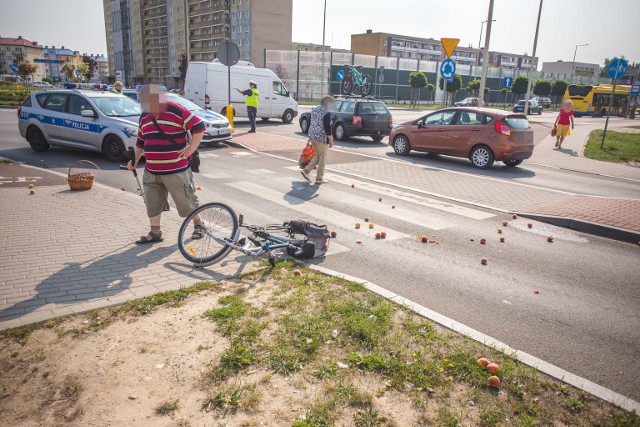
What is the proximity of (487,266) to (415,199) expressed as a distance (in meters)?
3.64

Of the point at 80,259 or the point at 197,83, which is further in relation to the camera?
the point at 197,83

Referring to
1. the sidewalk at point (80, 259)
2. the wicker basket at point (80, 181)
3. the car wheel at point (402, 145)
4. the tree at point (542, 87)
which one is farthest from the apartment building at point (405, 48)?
the sidewalk at point (80, 259)

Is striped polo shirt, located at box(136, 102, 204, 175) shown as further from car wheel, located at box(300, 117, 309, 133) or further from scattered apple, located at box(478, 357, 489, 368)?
car wheel, located at box(300, 117, 309, 133)

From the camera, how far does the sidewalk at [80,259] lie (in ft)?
13.7

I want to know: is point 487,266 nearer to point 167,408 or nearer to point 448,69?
point 167,408

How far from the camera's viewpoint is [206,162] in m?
12.6

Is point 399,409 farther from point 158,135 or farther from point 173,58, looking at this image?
point 173,58

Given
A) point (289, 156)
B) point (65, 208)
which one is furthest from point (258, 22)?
point (65, 208)

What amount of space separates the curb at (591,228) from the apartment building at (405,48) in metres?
108

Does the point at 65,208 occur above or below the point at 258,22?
below

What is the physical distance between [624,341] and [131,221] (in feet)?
20.5

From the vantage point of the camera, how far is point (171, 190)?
5.48 m

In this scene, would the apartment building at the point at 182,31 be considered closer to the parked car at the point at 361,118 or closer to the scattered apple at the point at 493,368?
the parked car at the point at 361,118

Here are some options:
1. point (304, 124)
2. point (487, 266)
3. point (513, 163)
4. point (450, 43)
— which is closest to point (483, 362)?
point (487, 266)
